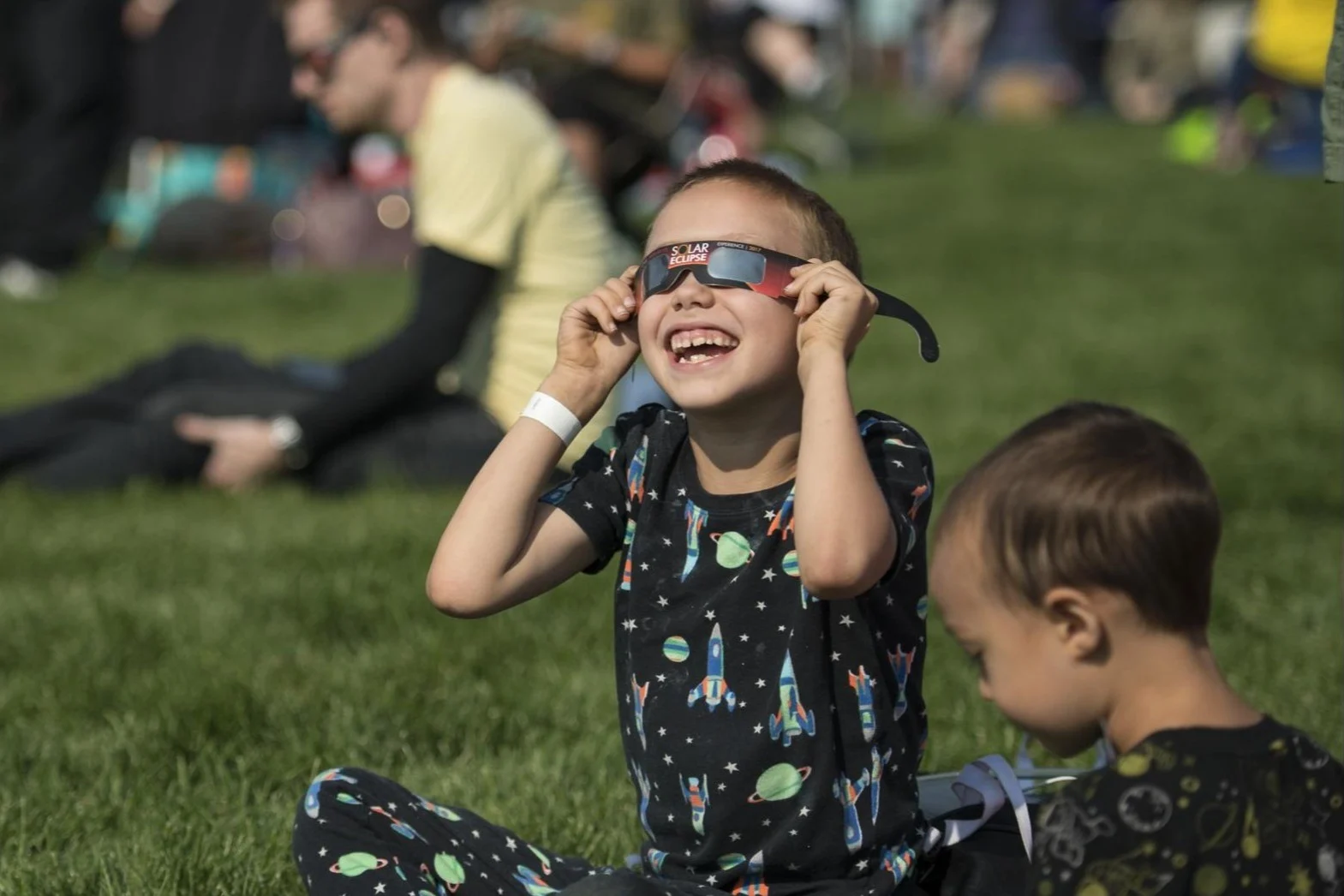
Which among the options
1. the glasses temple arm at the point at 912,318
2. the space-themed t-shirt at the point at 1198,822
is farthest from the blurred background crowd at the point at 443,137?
the space-themed t-shirt at the point at 1198,822

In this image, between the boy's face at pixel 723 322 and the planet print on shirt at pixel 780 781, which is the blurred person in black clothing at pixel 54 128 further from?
the planet print on shirt at pixel 780 781

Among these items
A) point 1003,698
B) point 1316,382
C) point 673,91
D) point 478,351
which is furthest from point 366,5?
point 673,91

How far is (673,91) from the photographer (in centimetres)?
1097

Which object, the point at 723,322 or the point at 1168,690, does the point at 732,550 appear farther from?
the point at 1168,690

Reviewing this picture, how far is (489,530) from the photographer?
2412 mm

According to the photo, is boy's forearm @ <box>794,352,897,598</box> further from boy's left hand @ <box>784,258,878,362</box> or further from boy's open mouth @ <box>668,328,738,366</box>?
boy's open mouth @ <box>668,328,738,366</box>

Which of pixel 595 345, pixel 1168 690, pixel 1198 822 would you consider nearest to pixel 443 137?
pixel 595 345

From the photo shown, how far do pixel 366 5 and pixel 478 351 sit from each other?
1063 mm

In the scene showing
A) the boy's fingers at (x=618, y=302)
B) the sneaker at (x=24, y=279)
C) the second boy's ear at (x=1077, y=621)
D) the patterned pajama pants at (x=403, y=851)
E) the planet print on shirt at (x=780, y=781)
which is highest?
the boy's fingers at (x=618, y=302)

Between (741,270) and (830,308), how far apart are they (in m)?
0.15

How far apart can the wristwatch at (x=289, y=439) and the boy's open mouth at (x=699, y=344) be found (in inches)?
127

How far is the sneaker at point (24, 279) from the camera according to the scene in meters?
9.99

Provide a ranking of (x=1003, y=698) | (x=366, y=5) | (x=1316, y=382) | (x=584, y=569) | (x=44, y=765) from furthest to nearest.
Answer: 1. (x=1316, y=382)
2. (x=366, y=5)
3. (x=44, y=765)
4. (x=584, y=569)
5. (x=1003, y=698)

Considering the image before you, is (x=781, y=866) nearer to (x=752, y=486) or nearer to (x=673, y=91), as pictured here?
(x=752, y=486)
